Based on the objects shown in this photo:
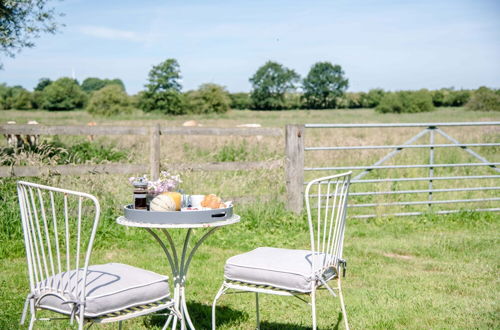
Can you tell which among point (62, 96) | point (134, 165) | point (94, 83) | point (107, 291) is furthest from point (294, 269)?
point (94, 83)

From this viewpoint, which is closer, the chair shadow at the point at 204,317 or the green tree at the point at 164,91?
the chair shadow at the point at 204,317

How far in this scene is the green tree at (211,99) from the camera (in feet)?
193

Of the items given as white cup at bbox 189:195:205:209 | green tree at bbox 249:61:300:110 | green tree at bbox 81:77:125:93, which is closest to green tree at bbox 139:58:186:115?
green tree at bbox 249:61:300:110

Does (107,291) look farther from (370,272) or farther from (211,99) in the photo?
(211,99)

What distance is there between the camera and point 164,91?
223ft

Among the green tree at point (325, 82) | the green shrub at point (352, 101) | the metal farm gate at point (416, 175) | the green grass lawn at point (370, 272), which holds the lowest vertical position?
the green grass lawn at point (370, 272)

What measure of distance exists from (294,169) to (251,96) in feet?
257

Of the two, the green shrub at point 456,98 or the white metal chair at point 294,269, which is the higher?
the green shrub at point 456,98

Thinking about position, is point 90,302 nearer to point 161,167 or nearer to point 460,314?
point 460,314

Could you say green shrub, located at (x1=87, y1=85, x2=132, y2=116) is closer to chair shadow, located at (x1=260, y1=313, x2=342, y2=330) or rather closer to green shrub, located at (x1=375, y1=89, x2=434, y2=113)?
green shrub, located at (x1=375, y1=89, x2=434, y2=113)

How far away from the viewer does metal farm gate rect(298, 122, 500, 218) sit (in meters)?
7.39

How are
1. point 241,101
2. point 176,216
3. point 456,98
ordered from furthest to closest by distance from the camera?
point 241,101 → point 456,98 → point 176,216

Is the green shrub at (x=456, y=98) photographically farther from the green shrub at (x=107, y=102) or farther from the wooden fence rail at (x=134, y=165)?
the wooden fence rail at (x=134, y=165)

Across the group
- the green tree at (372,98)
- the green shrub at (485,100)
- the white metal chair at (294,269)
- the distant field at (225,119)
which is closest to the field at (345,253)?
the white metal chair at (294,269)
